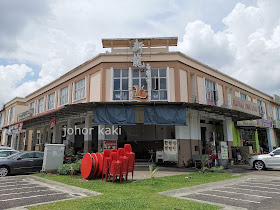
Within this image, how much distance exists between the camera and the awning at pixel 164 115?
50.4 ft

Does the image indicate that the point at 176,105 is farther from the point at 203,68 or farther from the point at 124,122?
the point at 203,68

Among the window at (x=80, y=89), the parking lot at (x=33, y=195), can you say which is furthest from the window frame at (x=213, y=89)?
the parking lot at (x=33, y=195)

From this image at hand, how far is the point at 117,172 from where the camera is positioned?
924cm

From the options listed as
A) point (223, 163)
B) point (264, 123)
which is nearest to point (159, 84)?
point (223, 163)

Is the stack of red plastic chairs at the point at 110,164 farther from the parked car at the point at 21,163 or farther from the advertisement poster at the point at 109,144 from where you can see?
the advertisement poster at the point at 109,144

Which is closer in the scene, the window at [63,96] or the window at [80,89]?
the window at [80,89]

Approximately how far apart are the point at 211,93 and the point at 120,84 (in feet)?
29.3

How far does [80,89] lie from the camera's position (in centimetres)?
2059

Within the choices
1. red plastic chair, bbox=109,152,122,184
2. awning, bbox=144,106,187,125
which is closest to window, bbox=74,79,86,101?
awning, bbox=144,106,187,125

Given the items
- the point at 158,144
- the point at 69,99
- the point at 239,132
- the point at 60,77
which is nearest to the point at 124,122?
the point at 158,144

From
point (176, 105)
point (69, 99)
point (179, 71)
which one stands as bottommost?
point (176, 105)

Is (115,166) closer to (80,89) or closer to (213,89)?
(80,89)

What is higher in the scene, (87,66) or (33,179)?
(87,66)

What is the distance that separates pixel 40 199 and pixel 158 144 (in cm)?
1395
